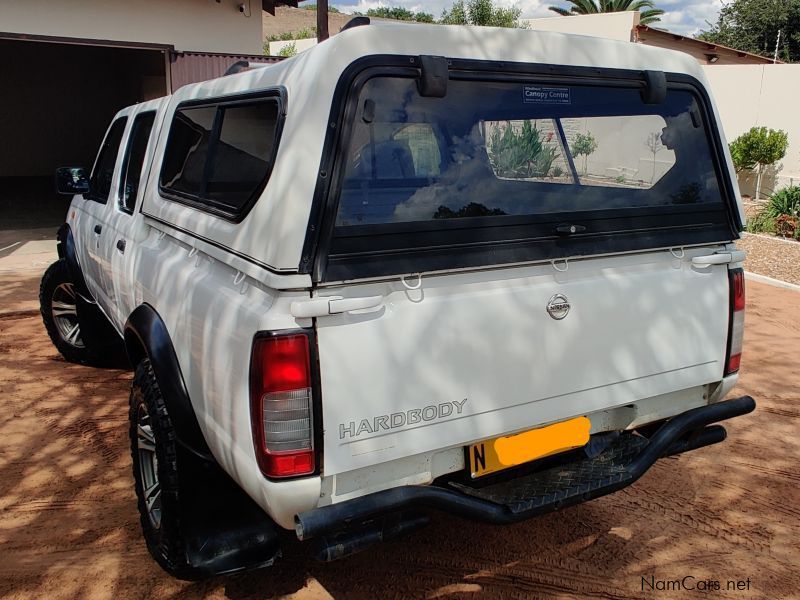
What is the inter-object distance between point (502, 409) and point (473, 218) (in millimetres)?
661

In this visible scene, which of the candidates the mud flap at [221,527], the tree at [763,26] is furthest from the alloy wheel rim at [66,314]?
the tree at [763,26]

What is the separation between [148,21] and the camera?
33.9 ft

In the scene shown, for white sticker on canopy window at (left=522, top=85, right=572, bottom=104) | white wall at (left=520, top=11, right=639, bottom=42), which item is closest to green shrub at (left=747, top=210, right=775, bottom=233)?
white sticker on canopy window at (left=522, top=85, right=572, bottom=104)

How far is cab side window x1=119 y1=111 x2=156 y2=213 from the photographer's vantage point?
3.83 m

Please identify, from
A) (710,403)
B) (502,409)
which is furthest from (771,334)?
(502,409)

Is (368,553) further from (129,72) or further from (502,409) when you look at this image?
(129,72)

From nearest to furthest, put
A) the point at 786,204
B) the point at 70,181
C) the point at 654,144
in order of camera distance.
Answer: the point at 654,144
the point at 70,181
the point at 786,204

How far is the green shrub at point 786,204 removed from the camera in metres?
11.5

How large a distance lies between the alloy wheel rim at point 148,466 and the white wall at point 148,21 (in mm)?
8689

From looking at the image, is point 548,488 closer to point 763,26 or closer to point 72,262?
point 72,262

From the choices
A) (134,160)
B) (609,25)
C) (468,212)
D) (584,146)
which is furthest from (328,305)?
(609,25)

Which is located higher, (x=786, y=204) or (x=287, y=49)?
(x=287, y=49)

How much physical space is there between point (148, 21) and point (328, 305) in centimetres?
984

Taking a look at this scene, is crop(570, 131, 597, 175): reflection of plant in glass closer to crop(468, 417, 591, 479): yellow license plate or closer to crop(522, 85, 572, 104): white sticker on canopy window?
crop(522, 85, 572, 104): white sticker on canopy window
